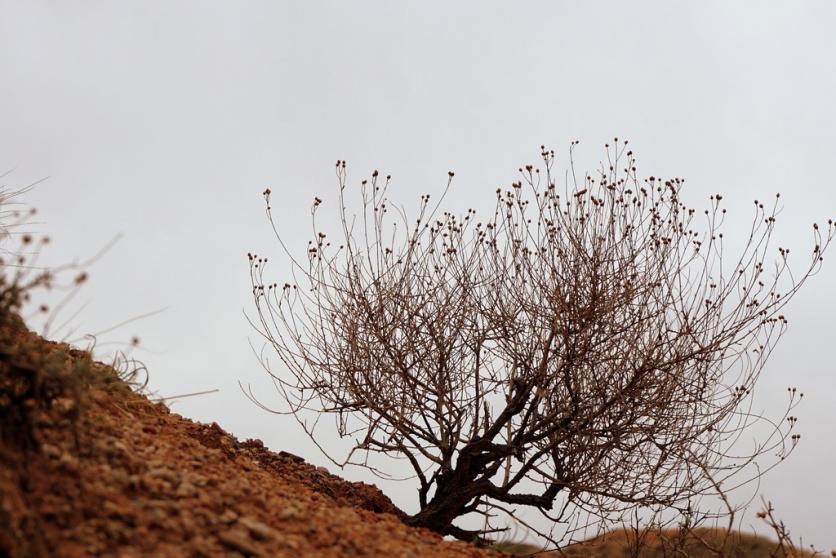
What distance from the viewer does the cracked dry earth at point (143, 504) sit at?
4.23m

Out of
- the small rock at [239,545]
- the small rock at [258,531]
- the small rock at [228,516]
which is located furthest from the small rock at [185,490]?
the small rock at [239,545]

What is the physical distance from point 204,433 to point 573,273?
3.99m

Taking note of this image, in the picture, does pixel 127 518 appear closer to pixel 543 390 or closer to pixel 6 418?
pixel 6 418

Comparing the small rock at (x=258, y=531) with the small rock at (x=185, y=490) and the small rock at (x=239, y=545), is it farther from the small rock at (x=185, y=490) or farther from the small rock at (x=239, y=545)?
the small rock at (x=185, y=490)

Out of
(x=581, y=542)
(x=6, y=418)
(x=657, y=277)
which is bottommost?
(x=6, y=418)

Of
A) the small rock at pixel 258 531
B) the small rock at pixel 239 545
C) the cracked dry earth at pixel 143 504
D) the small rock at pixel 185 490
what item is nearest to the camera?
the cracked dry earth at pixel 143 504

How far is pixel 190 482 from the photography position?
521 centimetres

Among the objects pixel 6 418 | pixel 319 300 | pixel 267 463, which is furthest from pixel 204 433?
pixel 6 418

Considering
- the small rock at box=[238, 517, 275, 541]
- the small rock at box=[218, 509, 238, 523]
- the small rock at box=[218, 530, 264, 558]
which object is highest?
the small rock at box=[218, 509, 238, 523]

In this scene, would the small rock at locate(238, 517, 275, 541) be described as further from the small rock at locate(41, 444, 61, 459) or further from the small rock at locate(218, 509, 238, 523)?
the small rock at locate(41, 444, 61, 459)

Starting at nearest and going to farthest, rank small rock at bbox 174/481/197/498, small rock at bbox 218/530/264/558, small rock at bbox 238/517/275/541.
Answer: small rock at bbox 218/530/264/558 < small rock at bbox 238/517/275/541 < small rock at bbox 174/481/197/498

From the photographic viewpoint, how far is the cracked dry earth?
166 inches

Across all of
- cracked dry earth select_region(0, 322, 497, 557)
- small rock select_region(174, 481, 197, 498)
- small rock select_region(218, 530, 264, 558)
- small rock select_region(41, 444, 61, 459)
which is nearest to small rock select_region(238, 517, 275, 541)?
cracked dry earth select_region(0, 322, 497, 557)

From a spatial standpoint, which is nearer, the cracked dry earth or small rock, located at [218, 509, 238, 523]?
the cracked dry earth
